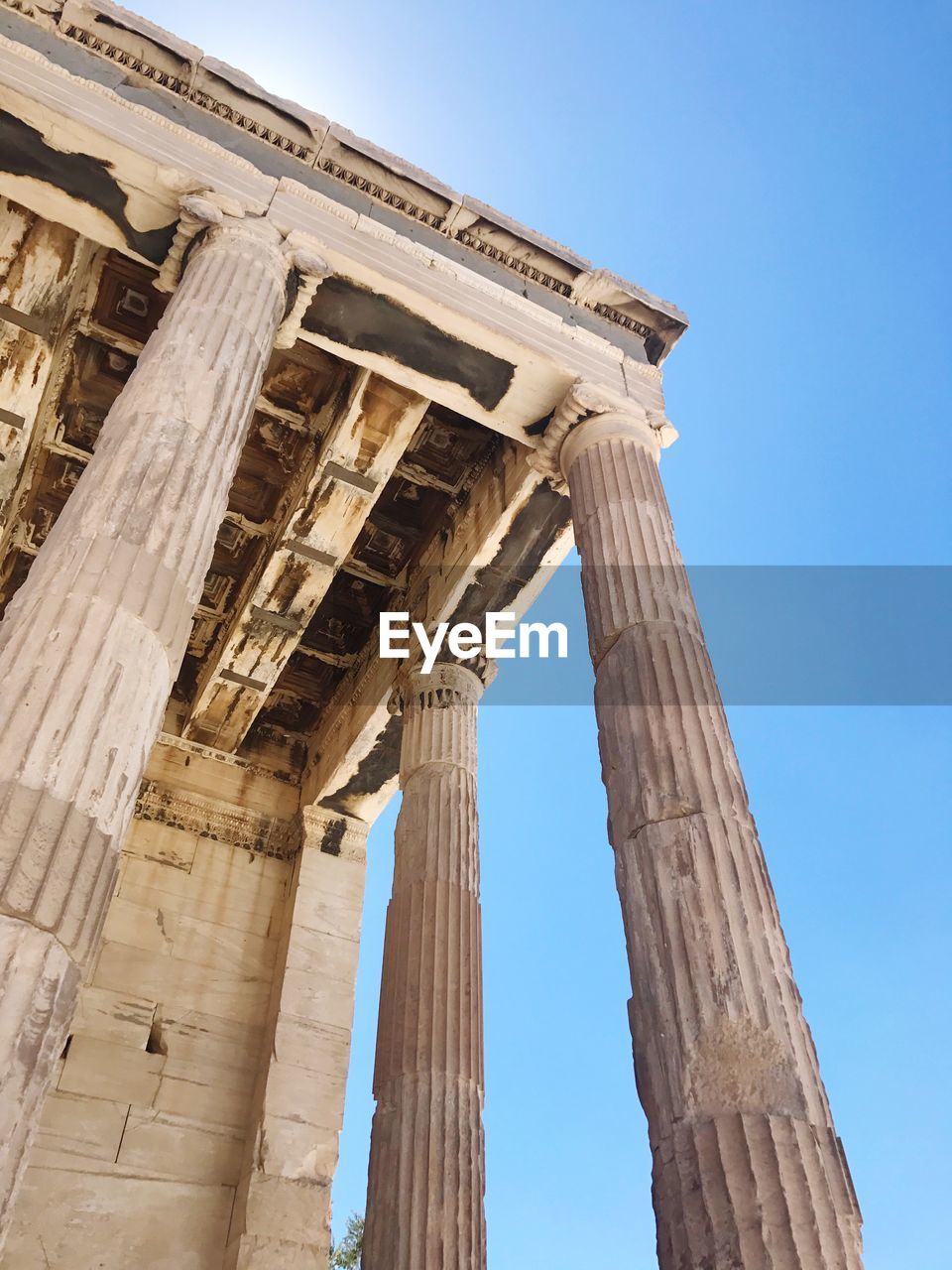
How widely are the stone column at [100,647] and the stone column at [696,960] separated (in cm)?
383

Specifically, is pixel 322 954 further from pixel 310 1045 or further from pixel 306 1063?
pixel 306 1063

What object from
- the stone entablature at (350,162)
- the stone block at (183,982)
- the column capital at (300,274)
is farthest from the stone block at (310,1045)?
the stone entablature at (350,162)

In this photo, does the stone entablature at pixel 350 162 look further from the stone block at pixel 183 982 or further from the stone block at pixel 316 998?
the stone block at pixel 183 982

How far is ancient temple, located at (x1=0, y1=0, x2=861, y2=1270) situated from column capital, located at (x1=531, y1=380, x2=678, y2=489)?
58 millimetres

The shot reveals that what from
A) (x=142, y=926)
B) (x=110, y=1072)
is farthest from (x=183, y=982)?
(x=110, y=1072)

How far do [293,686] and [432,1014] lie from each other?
7707 mm

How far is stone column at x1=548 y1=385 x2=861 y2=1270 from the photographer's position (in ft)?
19.9

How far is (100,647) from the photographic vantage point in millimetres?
6707

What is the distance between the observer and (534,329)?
1274cm

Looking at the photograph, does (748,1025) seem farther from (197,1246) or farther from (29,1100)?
(197,1246)

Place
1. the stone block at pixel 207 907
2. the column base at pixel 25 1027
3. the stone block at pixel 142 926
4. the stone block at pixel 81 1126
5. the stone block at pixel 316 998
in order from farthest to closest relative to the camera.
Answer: the stone block at pixel 207 907 < the stone block at pixel 316 998 < the stone block at pixel 142 926 < the stone block at pixel 81 1126 < the column base at pixel 25 1027

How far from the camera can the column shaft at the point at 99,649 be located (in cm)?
531

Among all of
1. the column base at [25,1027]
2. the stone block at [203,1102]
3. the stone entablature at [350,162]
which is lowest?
the column base at [25,1027]

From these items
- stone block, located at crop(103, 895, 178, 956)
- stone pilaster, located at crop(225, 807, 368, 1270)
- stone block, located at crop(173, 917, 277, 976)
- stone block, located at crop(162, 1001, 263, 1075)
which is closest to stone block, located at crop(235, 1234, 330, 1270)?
stone pilaster, located at crop(225, 807, 368, 1270)
